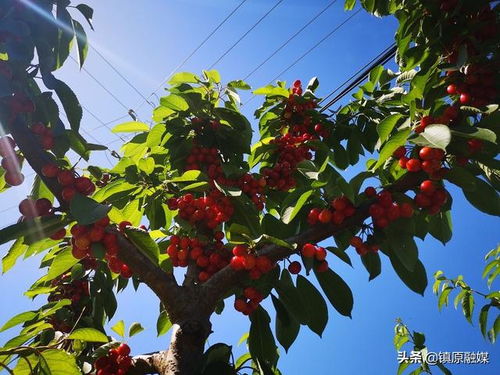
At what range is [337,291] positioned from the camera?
175cm

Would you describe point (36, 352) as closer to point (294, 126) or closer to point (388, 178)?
point (388, 178)

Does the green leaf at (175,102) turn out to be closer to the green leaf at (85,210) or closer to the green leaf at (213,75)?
the green leaf at (213,75)

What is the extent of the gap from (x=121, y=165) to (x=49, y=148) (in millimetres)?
563

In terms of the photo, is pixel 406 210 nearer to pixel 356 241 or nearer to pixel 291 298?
pixel 356 241

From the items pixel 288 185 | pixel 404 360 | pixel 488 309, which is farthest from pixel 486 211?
pixel 404 360

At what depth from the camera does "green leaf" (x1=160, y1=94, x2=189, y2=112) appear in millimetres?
2193

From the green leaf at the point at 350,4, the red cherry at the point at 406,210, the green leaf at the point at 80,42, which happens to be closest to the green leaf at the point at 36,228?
the green leaf at the point at 80,42

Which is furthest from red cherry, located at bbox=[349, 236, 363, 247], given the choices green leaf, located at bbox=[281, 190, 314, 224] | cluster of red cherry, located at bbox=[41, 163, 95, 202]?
cluster of red cherry, located at bbox=[41, 163, 95, 202]

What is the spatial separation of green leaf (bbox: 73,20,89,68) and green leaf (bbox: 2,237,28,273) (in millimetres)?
857

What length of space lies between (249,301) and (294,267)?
0.28 meters

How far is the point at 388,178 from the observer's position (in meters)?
1.74

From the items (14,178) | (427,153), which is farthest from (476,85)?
(14,178)

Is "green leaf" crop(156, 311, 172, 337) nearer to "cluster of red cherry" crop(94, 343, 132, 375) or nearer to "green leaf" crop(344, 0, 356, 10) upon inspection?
"cluster of red cherry" crop(94, 343, 132, 375)

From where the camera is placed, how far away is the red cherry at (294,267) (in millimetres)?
1834
